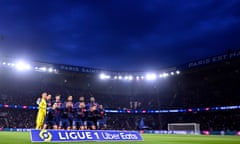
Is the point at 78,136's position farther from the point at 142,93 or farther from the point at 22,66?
the point at 142,93

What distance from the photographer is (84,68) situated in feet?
202

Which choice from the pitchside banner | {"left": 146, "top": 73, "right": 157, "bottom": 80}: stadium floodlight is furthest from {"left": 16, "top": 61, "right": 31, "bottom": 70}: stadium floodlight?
the pitchside banner

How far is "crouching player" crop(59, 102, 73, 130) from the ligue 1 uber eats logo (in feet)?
11.5

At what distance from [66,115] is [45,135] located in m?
3.78

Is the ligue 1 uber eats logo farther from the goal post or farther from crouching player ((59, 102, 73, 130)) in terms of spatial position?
the goal post

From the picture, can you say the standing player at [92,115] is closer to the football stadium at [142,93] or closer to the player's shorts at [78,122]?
the player's shorts at [78,122]

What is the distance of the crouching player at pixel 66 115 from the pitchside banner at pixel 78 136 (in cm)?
270

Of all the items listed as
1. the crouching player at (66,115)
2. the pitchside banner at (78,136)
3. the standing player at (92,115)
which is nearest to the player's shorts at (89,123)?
the standing player at (92,115)

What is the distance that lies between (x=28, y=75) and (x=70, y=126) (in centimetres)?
4731

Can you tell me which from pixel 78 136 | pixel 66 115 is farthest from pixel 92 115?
pixel 78 136

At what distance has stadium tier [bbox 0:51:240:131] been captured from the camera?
55469mm

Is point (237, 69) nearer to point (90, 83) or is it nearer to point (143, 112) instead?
point (143, 112)

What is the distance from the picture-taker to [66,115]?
56.7ft

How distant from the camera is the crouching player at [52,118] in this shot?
1712 cm
